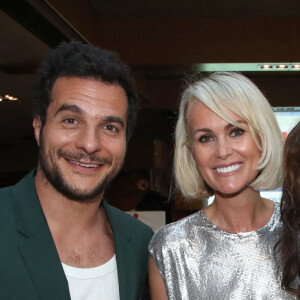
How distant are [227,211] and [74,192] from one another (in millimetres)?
611

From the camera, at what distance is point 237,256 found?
184 cm

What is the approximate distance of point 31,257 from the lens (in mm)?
1537

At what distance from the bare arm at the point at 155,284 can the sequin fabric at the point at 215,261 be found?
3 centimetres

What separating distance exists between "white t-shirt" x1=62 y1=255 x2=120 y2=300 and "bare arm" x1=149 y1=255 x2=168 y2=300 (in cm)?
22

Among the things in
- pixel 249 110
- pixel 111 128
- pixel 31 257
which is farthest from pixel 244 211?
pixel 31 257

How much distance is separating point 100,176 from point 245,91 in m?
0.63

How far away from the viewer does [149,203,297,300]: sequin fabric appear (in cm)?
178

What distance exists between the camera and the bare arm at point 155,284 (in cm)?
192

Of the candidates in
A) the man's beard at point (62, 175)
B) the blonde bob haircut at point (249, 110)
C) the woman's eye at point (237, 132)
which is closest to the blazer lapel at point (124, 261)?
the man's beard at point (62, 175)

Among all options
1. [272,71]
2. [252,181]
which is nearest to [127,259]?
[252,181]

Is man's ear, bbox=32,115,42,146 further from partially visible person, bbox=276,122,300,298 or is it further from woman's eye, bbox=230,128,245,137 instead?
partially visible person, bbox=276,122,300,298

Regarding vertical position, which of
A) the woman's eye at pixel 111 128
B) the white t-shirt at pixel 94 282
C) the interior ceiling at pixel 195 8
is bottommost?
the white t-shirt at pixel 94 282

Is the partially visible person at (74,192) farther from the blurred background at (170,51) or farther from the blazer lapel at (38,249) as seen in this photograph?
the blurred background at (170,51)

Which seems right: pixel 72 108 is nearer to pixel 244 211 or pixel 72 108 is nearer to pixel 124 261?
pixel 124 261
